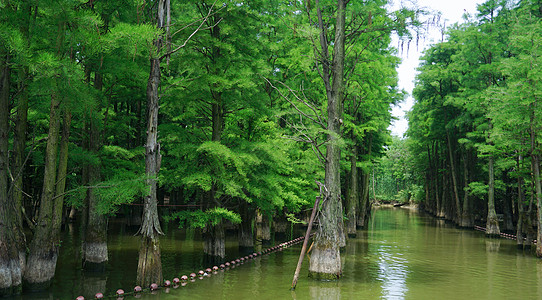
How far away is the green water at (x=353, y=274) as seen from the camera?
12500 mm

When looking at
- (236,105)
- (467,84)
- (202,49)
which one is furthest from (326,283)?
(467,84)

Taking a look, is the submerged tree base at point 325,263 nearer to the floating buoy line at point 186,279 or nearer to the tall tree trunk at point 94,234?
the floating buoy line at point 186,279

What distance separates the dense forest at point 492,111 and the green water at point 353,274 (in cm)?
459

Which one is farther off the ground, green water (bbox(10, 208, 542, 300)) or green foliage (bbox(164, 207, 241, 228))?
green foliage (bbox(164, 207, 241, 228))

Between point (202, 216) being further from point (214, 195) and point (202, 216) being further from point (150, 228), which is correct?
point (150, 228)

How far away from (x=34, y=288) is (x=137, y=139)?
14897 mm

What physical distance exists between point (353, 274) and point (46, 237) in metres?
10.4

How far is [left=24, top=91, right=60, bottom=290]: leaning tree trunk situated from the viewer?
12.0m

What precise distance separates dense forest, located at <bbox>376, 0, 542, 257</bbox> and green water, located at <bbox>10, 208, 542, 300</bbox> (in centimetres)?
459

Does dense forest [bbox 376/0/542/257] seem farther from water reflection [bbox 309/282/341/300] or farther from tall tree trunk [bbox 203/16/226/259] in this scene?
tall tree trunk [bbox 203/16/226/259]

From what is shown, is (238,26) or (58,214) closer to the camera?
(58,214)

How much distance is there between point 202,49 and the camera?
56.6 feet

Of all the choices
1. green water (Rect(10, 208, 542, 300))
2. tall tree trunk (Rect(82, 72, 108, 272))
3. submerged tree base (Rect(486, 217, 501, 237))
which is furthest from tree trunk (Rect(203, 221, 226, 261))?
submerged tree base (Rect(486, 217, 501, 237))

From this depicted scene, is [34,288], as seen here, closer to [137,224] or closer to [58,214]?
[58,214]
